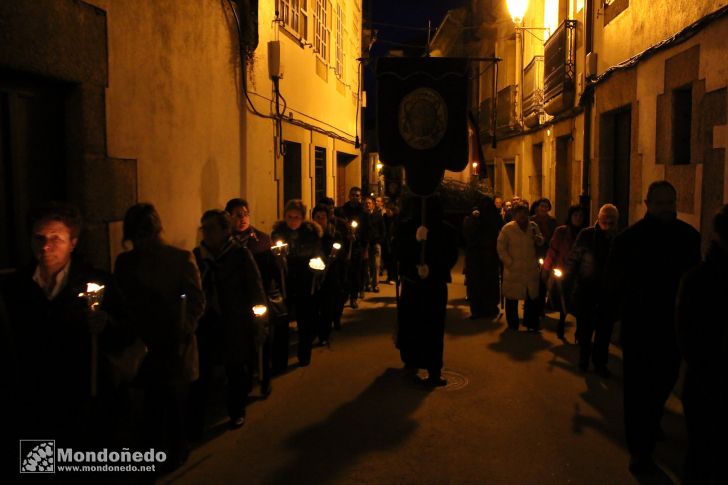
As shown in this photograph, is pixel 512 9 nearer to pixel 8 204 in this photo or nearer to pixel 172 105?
pixel 172 105

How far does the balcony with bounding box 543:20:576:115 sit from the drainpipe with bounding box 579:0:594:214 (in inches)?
39.6

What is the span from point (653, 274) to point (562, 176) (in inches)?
436

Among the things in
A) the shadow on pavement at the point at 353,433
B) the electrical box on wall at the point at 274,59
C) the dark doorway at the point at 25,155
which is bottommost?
the shadow on pavement at the point at 353,433

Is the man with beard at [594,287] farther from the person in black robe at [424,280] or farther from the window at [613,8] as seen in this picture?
the window at [613,8]

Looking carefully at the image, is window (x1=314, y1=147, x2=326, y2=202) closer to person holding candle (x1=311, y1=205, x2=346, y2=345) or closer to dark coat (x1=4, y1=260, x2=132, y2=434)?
person holding candle (x1=311, y1=205, x2=346, y2=345)

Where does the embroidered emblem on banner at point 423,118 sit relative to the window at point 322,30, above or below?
below

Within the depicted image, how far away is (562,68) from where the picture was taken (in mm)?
12641

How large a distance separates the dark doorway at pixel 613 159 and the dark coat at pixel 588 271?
12.2 feet

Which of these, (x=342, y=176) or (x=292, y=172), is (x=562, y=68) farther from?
(x=342, y=176)

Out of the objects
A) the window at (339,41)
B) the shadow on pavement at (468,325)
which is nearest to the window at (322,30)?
the window at (339,41)

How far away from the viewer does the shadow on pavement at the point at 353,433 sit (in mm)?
4402

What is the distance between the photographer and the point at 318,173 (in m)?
14.6

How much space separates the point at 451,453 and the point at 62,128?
151 inches

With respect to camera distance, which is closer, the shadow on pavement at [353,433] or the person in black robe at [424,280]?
the shadow on pavement at [353,433]
